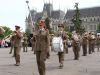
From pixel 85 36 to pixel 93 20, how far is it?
158 meters

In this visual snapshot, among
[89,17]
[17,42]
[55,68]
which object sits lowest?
[55,68]

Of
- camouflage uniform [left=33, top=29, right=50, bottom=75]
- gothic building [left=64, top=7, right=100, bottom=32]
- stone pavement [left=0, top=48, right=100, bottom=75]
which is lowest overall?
stone pavement [left=0, top=48, right=100, bottom=75]

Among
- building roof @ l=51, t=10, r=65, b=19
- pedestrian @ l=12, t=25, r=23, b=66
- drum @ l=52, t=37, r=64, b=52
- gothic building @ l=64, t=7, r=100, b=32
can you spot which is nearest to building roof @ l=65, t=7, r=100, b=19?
gothic building @ l=64, t=7, r=100, b=32

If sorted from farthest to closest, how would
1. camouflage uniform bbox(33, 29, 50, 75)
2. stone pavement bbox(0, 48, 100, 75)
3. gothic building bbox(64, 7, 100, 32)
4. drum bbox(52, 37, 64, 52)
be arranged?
gothic building bbox(64, 7, 100, 32), drum bbox(52, 37, 64, 52), stone pavement bbox(0, 48, 100, 75), camouflage uniform bbox(33, 29, 50, 75)

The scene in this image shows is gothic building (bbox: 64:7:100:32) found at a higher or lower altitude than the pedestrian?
higher

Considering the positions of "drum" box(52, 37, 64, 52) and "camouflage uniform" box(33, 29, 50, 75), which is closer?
"camouflage uniform" box(33, 29, 50, 75)

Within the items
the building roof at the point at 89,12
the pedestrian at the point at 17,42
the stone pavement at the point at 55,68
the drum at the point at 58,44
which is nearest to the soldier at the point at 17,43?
the pedestrian at the point at 17,42

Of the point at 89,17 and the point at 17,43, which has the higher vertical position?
the point at 89,17

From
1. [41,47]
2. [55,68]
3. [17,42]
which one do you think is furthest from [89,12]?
[41,47]

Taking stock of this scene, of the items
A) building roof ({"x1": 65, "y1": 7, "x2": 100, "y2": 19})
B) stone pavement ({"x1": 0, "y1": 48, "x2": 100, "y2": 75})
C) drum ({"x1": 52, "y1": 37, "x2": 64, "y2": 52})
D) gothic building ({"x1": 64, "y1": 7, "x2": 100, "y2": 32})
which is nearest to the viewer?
stone pavement ({"x1": 0, "y1": 48, "x2": 100, "y2": 75})

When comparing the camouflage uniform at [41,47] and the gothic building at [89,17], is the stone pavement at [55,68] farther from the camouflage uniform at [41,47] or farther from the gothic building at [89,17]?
the gothic building at [89,17]

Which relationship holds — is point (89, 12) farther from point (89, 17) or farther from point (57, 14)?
point (57, 14)

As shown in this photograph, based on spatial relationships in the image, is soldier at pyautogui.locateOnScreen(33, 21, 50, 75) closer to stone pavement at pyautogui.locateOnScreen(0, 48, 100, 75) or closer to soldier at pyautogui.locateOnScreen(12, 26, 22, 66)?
stone pavement at pyautogui.locateOnScreen(0, 48, 100, 75)

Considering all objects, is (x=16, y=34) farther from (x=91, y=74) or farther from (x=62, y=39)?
(x=91, y=74)
